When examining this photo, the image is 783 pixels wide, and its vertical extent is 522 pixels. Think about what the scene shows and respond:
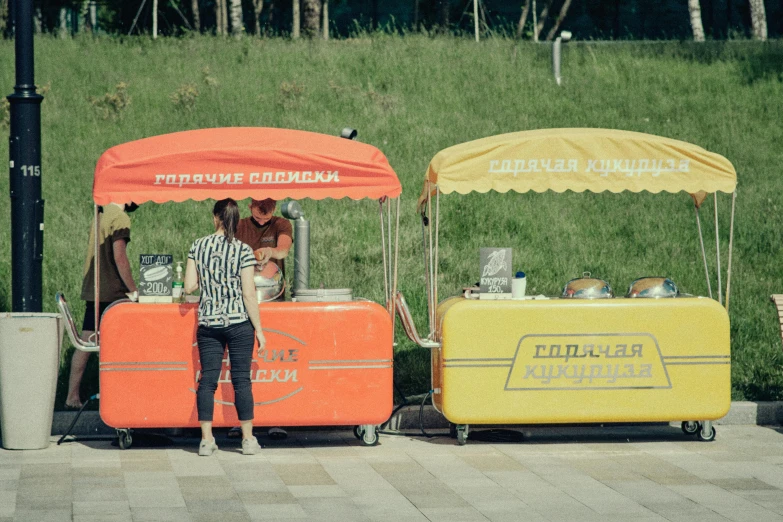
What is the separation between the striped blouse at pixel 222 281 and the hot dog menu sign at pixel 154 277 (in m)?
0.66

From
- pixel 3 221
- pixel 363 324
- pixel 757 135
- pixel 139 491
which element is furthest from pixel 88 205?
pixel 757 135

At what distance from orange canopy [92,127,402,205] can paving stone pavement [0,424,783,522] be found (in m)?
1.94

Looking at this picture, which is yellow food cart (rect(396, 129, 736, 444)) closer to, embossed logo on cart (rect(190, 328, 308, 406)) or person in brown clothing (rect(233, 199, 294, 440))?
embossed logo on cart (rect(190, 328, 308, 406))

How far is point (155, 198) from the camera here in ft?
26.4

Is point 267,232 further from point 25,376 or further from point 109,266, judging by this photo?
point 25,376

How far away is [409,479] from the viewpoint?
23.5 feet

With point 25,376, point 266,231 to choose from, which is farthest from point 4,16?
point 25,376

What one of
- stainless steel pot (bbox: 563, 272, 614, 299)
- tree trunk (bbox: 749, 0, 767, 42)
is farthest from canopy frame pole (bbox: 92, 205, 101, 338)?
tree trunk (bbox: 749, 0, 767, 42)

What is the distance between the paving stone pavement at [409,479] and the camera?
6.24m

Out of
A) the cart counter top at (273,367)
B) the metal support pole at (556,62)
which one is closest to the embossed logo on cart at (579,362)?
the cart counter top at (273,367)

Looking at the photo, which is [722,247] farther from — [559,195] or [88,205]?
[88,205]

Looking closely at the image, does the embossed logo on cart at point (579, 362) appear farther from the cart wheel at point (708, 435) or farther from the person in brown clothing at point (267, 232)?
the person in brown clothing at point (267, 232)

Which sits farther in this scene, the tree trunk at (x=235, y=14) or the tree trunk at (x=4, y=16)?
the tree trunk at (x=4, y=16)

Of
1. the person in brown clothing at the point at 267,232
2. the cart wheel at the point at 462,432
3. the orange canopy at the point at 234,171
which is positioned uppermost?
the orange canopy at the point at 234,171
